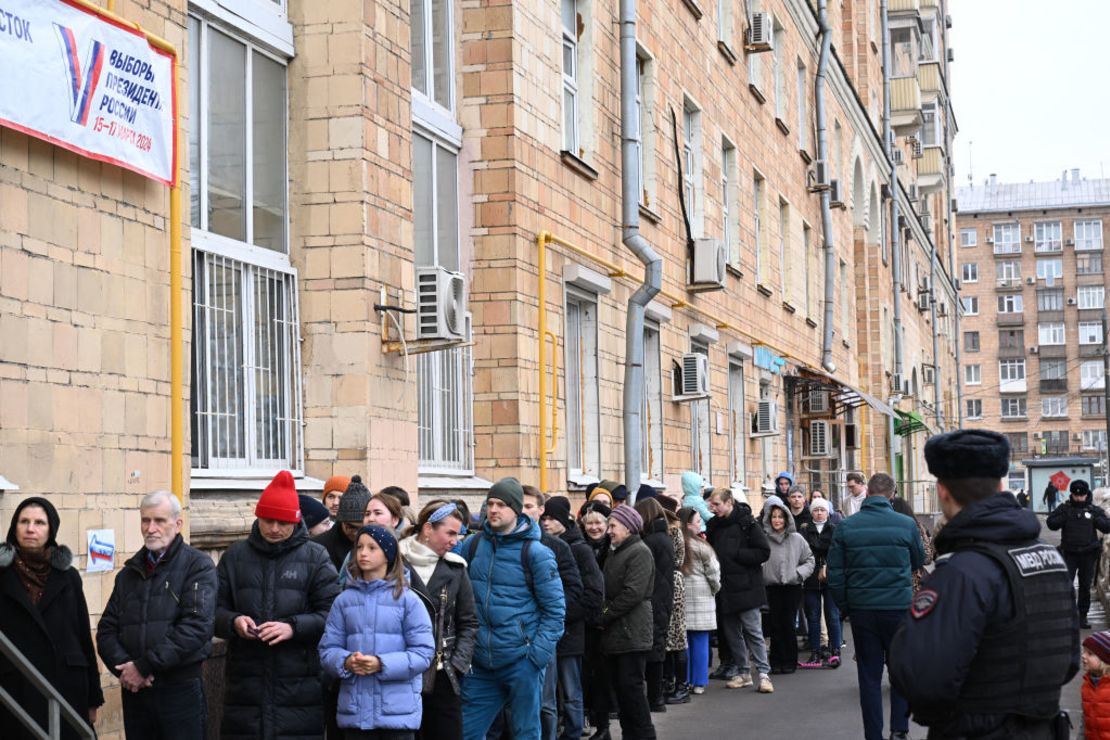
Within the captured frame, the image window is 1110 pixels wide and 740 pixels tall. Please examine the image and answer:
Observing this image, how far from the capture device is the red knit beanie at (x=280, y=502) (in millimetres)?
7074

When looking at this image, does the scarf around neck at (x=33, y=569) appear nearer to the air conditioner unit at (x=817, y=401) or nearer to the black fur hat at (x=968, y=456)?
the black fur hat at (x=968, y=456)

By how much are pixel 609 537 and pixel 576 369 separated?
489cm

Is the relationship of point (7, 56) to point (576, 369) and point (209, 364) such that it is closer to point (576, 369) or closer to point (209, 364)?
point (209, 364)

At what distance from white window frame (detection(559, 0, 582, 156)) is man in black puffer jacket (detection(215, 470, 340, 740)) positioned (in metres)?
8.71

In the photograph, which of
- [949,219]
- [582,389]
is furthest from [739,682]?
[949,219]

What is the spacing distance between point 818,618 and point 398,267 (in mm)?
6559

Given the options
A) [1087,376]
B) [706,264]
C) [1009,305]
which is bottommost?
[706,264]

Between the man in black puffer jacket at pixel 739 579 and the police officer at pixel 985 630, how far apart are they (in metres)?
9.08

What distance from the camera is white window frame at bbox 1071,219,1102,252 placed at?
339 feet

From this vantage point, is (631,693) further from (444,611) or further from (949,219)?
(949,219)

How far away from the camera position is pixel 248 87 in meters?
10.3

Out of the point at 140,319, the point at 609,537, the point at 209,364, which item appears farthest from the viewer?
the point at 609,537

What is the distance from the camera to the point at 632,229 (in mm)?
16656

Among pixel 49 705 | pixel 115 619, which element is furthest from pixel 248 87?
pixel 49 705
